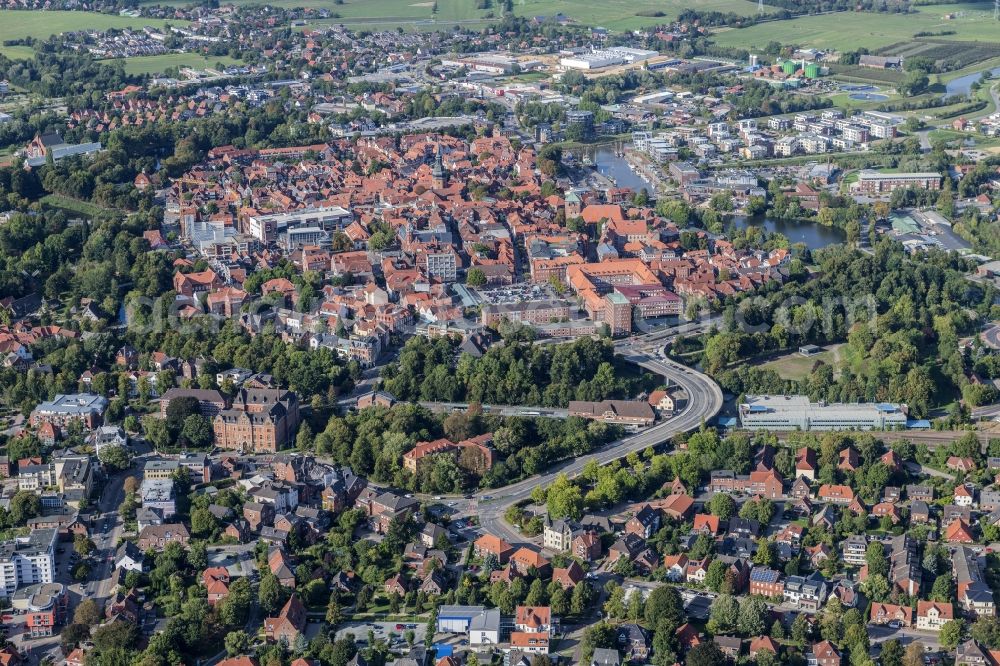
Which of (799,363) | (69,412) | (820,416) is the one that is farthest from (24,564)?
(799,363)

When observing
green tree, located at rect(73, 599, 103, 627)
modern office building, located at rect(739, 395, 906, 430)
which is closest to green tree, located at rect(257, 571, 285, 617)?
green tree, located at rect(73, 599, 103, 627)

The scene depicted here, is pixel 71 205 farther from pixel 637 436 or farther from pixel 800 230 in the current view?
pixel 637 436

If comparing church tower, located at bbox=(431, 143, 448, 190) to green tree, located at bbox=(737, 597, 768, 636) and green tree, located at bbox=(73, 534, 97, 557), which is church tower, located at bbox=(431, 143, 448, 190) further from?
green tree, located at bbox=(737, 597, 768, 636)

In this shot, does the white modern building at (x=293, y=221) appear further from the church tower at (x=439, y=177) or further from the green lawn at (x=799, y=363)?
the green lawn at (x=799, y=363)

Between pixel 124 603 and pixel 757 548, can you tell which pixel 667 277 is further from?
pixel 124 603

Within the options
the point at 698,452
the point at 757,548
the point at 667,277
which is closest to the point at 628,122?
the point at 667,277

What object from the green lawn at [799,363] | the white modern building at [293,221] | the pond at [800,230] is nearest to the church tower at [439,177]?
the white modern building at [293,221]

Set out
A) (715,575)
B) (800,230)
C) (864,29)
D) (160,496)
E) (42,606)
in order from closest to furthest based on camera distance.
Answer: (42,606)
(715,575)
(160,496)
(800,230)
(864,29)
